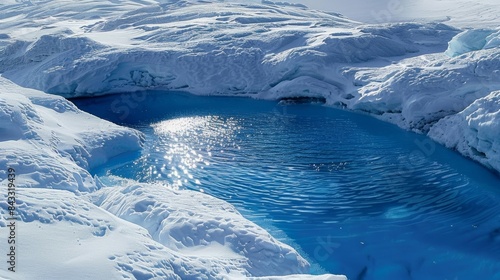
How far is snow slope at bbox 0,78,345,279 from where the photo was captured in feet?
15.4

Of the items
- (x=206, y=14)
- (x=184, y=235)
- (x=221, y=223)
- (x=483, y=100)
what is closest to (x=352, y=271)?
(x=221, y=223)

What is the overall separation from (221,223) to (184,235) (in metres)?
Result: 0.65

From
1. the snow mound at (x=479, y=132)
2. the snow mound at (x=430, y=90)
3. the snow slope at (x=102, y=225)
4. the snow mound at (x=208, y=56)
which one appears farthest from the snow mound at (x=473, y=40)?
the snow slope at (x=102, y=225)

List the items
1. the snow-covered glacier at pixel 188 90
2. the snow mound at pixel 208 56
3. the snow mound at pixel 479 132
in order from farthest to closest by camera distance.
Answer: the snow mound at pixel 208 56
the snow mound at pixel 479 132
the snow-covered glacier at pixel 188 90

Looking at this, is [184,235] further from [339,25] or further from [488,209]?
[339,25]

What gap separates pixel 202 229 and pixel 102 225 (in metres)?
1.90

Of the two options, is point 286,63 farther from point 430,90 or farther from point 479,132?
point 479,132

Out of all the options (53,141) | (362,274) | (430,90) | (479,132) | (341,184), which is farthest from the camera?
(430,90)

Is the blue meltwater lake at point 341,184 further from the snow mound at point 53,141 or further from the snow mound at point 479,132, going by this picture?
the snow mound at point 53,141

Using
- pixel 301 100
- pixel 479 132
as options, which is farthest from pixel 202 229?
pixel 301 100

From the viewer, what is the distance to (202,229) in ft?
23.6

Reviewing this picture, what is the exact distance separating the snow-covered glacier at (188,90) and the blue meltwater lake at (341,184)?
91cm

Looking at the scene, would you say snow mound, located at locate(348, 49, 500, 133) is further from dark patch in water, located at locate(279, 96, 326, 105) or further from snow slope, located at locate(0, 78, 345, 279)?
snow slope, located at locate(0, 78, 345, 279)

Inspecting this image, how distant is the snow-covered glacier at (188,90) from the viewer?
18.0 feet
